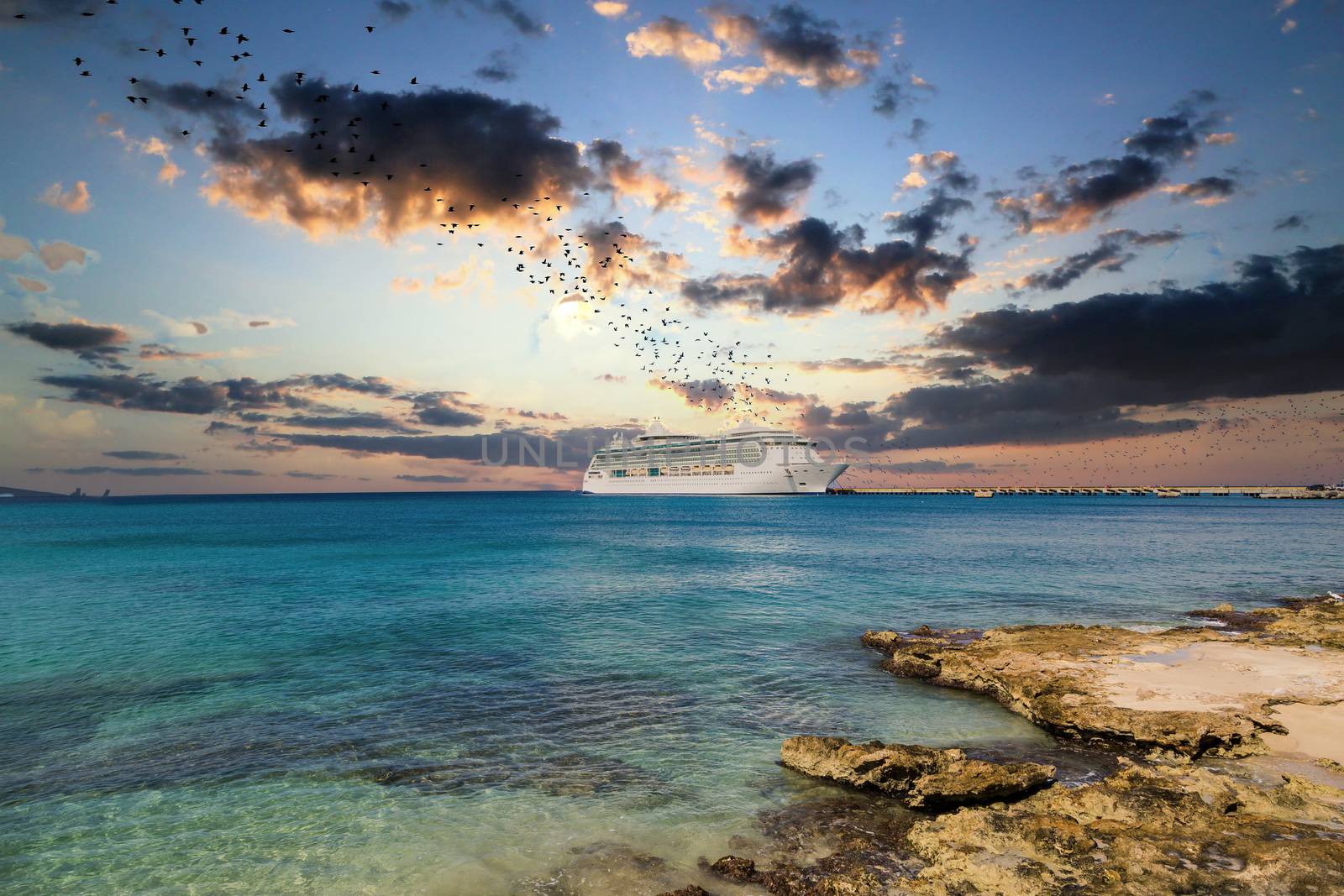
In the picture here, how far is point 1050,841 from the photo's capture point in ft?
23.4

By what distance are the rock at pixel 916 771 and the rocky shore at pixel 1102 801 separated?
2cm

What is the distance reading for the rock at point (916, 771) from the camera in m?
8.71

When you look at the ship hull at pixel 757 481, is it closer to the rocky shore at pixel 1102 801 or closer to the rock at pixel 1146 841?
the rocky shore at pixel 1102 801

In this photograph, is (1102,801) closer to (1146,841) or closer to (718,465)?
(1146,841)

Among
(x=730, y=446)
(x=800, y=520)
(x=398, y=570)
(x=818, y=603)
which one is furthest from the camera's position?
(x=730, y=446)

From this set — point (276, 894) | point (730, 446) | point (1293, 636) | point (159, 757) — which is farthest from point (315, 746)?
point (730, 446)

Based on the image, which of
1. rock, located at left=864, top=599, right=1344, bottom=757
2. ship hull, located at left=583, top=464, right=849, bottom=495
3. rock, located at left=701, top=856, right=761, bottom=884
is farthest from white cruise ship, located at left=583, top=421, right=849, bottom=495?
rock, located at left=701, top=856, right=761, bottom=884

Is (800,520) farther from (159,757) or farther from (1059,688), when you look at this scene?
(159,757)

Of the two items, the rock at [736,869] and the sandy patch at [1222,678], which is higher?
the sandy patch at [1222,678]

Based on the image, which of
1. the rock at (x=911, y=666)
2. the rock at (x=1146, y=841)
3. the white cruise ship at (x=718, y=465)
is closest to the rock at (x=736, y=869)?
the rock at (x=1146, y=841)

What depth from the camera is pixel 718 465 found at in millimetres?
152250

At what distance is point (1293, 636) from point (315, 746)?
78.3 feet

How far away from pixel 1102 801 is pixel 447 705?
11710 mm

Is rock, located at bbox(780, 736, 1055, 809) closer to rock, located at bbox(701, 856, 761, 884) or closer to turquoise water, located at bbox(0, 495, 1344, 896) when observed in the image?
turquoise water, located at bbox(0, 495, 1344, 896)
